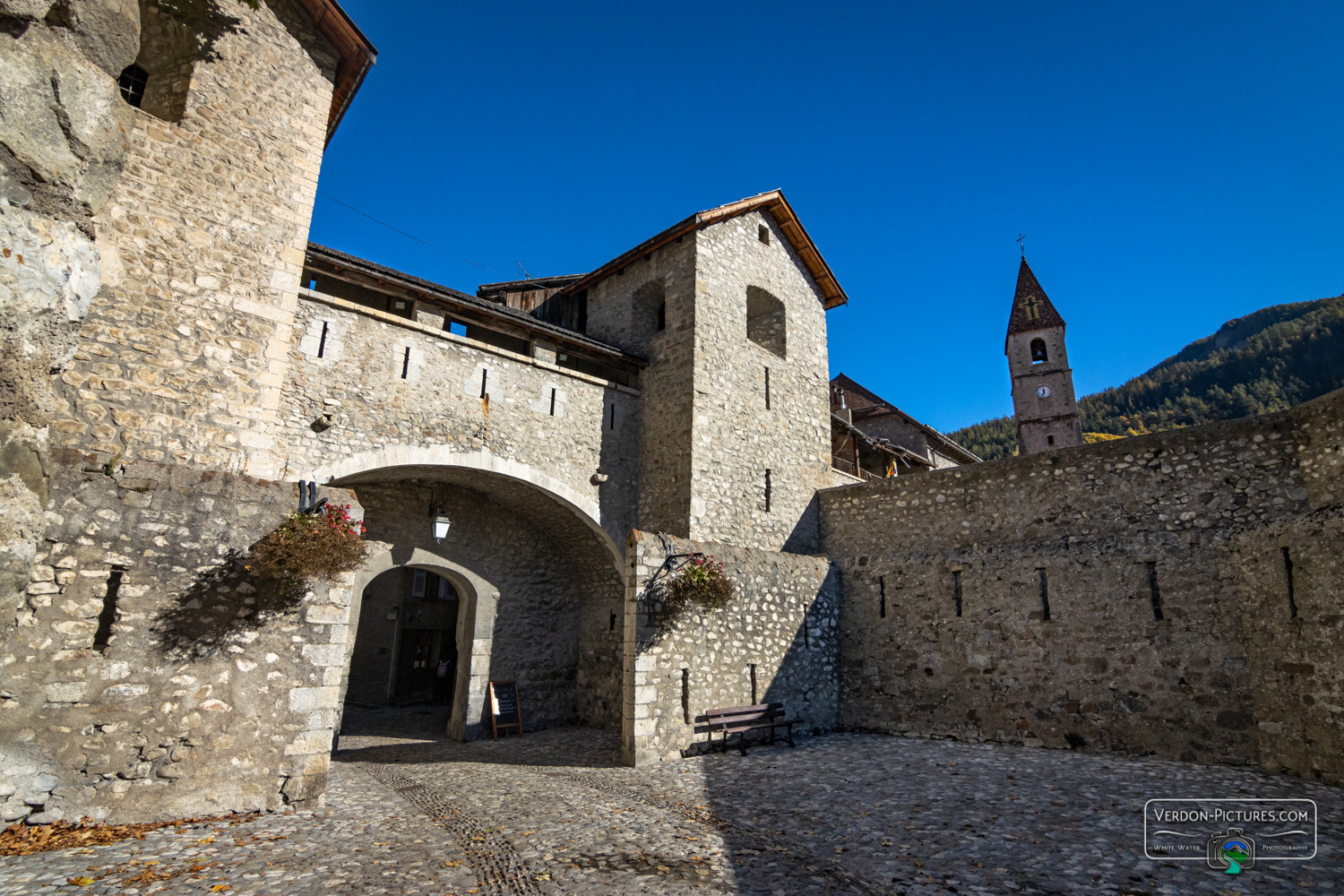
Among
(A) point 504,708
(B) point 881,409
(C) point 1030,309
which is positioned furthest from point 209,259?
(C) point 1030,309

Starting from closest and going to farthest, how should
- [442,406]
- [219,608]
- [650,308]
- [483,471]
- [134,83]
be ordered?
1. [219,608]
2. [134,83]
3. [442,406]
4. [483,471]
5. [650,308]

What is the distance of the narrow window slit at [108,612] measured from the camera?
5.45m

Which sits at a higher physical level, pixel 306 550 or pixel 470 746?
pixel 306 550

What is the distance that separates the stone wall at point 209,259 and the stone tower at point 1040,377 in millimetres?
25637

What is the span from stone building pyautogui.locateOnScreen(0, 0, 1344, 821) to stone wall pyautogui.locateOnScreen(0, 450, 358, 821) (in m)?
0.03

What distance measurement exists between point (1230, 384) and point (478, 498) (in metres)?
64.3

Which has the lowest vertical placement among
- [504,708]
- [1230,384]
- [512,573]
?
[504,708]

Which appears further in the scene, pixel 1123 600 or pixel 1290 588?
pixel 1123 600

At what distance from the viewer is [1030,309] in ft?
95.0

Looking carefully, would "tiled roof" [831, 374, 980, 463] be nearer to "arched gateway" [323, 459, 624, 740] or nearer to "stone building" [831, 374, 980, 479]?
"stone building" [831, 374, 980, 479]

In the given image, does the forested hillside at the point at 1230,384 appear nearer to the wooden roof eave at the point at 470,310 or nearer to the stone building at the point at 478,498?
the stone building at the point at 478,498

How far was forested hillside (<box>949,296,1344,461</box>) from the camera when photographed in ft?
158

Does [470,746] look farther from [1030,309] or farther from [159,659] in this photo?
[1030,309]

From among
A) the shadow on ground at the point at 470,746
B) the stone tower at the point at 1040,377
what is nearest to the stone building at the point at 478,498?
the shadow on ground at the point at 470,746
